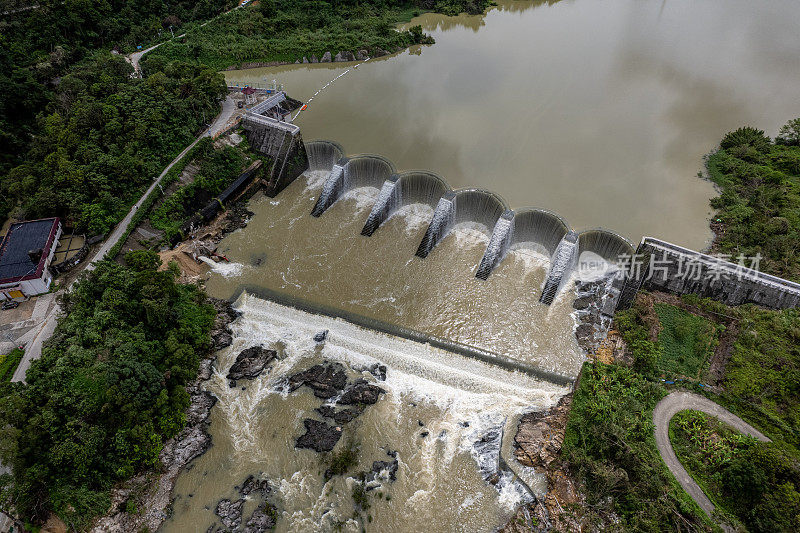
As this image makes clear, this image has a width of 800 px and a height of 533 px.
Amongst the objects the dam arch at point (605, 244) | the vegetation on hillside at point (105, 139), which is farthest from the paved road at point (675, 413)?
the vegetation on hillside at point (105, 139)

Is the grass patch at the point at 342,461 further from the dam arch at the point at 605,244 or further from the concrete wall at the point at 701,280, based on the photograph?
the dam arch at the point at 605,244

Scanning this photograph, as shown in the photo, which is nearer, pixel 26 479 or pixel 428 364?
pixel 26 479

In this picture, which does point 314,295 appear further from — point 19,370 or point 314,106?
point 314,106

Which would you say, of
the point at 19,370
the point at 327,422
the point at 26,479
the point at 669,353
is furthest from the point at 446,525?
the point at 19,370

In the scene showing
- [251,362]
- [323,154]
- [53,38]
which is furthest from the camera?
[53,38]

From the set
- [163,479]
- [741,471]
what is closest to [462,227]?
[741,471]

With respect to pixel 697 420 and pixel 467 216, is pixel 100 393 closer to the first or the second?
pixel 467 216

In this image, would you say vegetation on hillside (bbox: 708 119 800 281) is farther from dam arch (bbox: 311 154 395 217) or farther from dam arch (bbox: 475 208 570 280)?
dam arch (bbox: 311 154 395 217)
